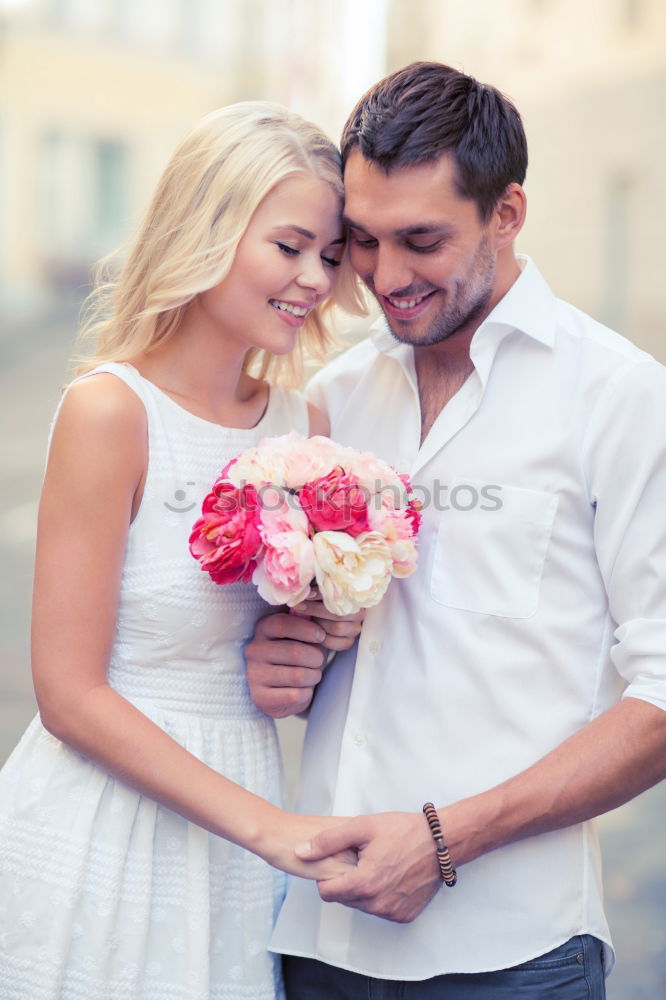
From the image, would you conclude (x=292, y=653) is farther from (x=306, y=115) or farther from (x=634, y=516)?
(x=306, y=115)

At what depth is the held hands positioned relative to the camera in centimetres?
204

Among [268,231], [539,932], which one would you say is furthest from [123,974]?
[268,231]

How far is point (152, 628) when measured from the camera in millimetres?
2010

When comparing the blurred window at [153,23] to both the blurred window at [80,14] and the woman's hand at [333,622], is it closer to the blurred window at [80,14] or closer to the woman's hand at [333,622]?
the blurred window at [80,14]

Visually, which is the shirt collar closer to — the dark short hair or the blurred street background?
the dark short hair

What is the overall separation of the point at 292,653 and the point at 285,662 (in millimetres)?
23

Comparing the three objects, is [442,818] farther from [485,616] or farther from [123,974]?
[123,974]

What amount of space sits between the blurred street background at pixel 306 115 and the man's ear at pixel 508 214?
117 inches

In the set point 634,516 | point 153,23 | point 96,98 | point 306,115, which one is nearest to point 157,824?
point 634,516

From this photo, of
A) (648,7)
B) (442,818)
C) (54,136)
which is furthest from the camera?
(54,136)

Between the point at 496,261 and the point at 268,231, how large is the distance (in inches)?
18.2

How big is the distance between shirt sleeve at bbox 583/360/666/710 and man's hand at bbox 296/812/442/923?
0.46 m

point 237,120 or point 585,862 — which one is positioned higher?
point 237,120

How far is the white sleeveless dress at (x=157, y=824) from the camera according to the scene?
191 cm
